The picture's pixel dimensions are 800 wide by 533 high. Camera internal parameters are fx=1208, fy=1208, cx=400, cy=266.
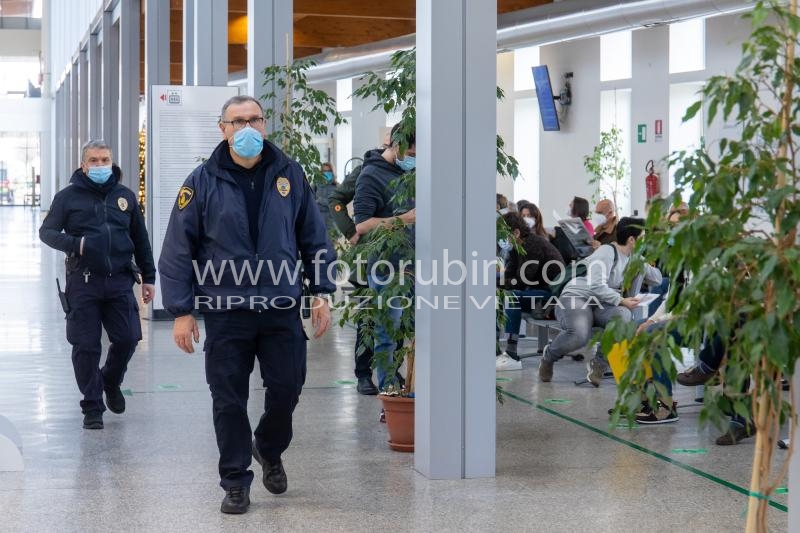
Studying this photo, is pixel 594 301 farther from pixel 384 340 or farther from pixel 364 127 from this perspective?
pixel 364 127

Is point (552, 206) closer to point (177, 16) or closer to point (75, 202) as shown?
point (177, 16)

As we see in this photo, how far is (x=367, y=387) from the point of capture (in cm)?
739

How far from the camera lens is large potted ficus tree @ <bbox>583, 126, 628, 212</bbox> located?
17.0m

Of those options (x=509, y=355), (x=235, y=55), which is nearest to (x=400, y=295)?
(x=509, y=355)

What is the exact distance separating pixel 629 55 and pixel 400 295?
40.6 ft

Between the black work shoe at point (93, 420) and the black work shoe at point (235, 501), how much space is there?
189 cm

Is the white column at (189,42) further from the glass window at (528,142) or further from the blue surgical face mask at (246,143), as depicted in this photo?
the glass window at (528,142)

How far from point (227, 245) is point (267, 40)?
18.5 feet

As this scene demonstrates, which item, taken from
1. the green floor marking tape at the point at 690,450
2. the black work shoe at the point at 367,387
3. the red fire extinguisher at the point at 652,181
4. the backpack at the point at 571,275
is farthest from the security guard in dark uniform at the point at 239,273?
the red fire extinguisher at the point at 652,181

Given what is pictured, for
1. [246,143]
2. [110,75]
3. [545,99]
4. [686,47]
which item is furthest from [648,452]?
[110,75]

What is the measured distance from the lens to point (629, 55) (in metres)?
17.1

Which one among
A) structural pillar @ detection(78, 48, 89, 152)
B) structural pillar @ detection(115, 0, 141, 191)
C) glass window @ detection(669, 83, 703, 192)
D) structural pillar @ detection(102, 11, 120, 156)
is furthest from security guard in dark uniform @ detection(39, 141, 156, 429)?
structural pillar @ detection(78, 48, 89, 152)

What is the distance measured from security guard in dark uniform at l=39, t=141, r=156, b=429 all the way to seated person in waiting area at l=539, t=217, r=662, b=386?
9.17 ft

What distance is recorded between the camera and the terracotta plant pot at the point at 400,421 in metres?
5.66
